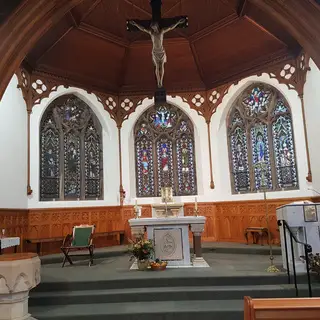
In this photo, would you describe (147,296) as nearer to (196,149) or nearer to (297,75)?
(196,149)

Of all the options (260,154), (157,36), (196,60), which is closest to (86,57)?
(196,60)

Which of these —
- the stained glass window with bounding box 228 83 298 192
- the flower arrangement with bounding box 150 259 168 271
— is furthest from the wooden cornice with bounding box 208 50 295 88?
the flower arrangement with bounding box 150 259 168 271

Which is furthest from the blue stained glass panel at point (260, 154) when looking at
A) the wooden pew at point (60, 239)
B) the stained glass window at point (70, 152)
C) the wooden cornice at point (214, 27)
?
the stained glass window at point (70, 152)

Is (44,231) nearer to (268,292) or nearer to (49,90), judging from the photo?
(49,90)

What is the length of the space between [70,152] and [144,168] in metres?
2.19

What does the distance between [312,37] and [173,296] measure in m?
4.29

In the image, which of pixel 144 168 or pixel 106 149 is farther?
pixel 144 168

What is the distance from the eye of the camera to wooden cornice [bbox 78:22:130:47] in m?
8.25

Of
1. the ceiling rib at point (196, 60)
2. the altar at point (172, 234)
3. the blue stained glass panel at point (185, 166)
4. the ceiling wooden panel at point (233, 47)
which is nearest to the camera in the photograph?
the altar at point (172, 234)

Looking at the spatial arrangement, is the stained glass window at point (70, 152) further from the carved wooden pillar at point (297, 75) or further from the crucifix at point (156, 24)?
the carved wooden pillar at point (297, 75)

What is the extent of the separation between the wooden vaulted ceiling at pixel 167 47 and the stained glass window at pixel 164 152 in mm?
869

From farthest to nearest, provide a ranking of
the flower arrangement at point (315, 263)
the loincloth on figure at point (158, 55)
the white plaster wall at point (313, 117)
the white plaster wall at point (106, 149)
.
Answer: the white plaster wall at point (106, 149) < the white plaster wall at point (313, 117) < the loincloth on figure at point (158, 55) < the flower arrangement at point (315, 263)

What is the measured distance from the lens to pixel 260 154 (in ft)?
30.3

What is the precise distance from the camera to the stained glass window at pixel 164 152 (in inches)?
395
